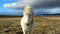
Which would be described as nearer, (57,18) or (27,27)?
(27,27)

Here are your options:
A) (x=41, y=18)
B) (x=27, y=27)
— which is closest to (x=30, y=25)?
(x=27, y=27)

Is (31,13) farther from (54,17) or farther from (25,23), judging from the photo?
(54,17)

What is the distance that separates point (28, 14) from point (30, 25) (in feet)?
0.49

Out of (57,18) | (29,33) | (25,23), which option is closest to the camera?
(25,23)

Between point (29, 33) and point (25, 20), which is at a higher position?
point (25, 20)

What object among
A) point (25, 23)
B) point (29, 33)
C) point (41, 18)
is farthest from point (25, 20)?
point (41, 18)

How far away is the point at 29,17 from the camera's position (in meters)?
2.48

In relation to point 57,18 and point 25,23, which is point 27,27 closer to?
point 25,23

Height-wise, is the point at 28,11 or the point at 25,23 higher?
the point at 28,11

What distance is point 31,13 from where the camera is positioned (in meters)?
2.53

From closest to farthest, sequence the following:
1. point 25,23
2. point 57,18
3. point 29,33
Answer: point 25,23
point 29,33
point 57,18

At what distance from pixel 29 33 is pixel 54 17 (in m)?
21.4

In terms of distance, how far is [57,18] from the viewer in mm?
23156

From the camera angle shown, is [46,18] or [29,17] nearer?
[29,17]
